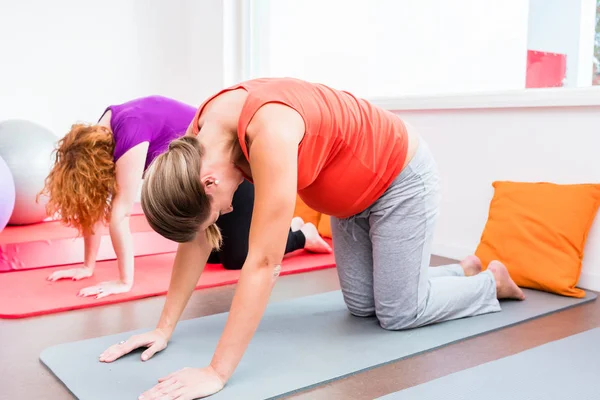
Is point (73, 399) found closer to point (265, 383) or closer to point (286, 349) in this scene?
point (265, 383)

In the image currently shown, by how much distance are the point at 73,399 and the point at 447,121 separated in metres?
2.45

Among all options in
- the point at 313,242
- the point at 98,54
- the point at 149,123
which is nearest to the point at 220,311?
the point at 149,123

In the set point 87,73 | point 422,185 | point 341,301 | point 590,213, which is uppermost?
point 87,73

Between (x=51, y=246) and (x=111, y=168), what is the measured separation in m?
1.15

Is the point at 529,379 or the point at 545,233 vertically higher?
the point at 545,233

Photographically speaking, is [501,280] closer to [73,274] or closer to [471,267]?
[471,267]

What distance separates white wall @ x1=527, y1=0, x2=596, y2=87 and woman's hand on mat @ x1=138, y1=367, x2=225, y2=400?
230 centimetres

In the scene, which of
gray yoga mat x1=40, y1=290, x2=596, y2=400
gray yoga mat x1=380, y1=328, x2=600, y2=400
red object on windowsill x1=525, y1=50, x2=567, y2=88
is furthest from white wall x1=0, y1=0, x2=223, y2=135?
gray yoga mat x1=380, y1=328, x2=600, y2=400

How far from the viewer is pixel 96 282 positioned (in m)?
2.84

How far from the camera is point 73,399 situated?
5.41 ft

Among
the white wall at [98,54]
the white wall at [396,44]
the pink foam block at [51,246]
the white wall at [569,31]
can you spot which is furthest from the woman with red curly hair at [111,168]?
the white wall at [98,54]

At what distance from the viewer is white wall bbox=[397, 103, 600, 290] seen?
2.84 meters

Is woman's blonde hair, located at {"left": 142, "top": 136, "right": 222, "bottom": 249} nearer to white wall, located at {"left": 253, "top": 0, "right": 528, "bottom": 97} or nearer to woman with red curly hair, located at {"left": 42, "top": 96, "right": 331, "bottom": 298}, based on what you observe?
woman with red curly hair, located at {"left": 42, "top": 96, "right": 331, "bottom": 298}

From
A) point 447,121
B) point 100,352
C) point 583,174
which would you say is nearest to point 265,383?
point 100,352
